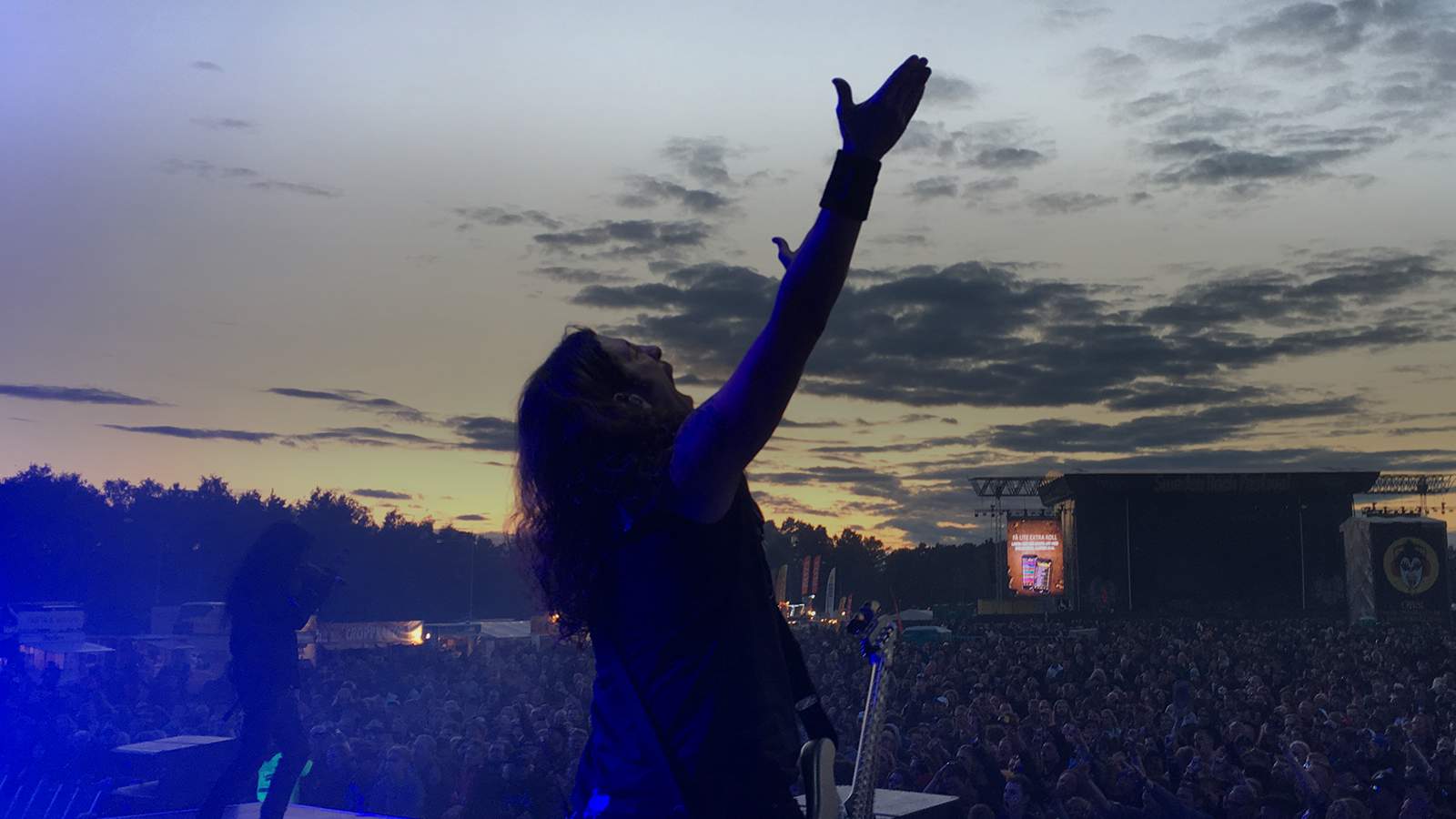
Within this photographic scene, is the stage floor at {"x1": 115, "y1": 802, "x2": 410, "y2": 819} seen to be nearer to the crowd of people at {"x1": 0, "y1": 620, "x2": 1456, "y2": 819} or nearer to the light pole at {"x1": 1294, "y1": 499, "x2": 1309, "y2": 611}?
the crowd of people at {"x1": 0, "y1": 620, "x2": 1456, "y2": 819}

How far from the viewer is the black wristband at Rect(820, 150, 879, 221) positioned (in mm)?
1135

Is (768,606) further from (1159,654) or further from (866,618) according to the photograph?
(1159,654)

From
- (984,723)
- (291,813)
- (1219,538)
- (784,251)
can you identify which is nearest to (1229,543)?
(1219,538)

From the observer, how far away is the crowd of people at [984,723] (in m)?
6.56

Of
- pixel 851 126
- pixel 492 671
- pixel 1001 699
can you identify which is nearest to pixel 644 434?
pixel 851 126

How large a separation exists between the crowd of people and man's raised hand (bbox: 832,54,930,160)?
4352 mm

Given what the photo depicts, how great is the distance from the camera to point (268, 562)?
630 centimetres

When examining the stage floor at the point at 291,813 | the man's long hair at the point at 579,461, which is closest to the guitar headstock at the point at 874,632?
the man's long hair at the point at 579,461

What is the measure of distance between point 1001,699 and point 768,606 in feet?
28.6

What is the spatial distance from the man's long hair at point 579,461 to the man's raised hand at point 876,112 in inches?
15.4

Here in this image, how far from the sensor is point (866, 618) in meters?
1.82

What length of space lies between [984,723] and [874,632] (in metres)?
7.35

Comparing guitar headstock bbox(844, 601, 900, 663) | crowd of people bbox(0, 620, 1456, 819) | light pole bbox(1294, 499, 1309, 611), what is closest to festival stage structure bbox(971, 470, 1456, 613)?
light pole bbox(1294, 499, 1309, 611)

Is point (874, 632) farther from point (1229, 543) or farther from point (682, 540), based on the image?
point (1229, 543)
